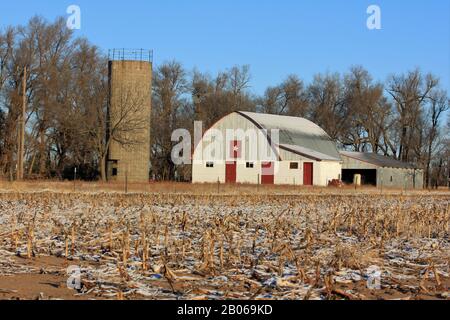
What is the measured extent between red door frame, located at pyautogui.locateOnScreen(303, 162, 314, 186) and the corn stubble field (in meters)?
39.5

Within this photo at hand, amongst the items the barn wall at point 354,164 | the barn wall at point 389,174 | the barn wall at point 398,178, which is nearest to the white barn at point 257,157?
the barn wall at point 354,164

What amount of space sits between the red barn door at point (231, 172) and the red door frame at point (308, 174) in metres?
6.23

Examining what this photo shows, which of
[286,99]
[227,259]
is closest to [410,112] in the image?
[286,99]

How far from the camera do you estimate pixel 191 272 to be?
420 inches

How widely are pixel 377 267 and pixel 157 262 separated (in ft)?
11.6

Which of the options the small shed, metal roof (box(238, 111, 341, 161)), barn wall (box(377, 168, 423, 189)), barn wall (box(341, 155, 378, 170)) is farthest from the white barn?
barn wall (box(377, 168, 423, 189))

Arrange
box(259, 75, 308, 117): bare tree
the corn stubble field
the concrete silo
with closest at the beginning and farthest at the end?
the corn stubble field, the concrete silo, box(259, 75, 308, 117): bare tree

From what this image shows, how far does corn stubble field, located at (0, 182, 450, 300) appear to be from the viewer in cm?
931

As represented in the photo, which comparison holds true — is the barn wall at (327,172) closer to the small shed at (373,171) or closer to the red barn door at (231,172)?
the small shed at (373,171)

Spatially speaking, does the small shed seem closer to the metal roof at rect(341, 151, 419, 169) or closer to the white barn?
the metal roof at rect(341, 151, 419, 169)

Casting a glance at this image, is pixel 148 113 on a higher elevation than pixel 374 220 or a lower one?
higher

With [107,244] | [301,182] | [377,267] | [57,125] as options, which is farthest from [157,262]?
[57,125]

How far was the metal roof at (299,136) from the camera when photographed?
60.6 metres

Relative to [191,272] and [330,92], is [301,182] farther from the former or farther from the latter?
[191,272]
